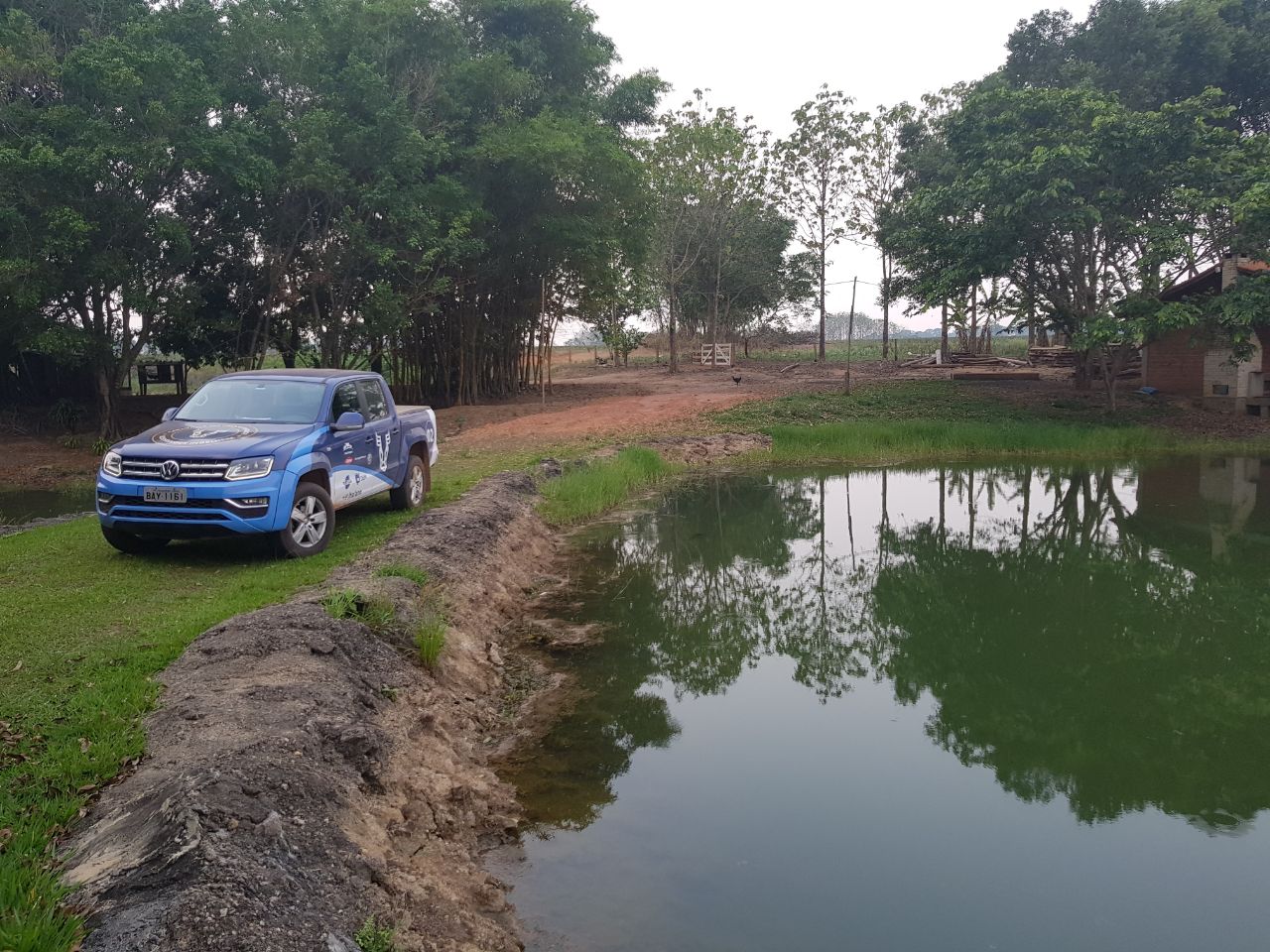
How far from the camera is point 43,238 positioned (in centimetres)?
1741

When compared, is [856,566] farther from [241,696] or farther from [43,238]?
[43,238]

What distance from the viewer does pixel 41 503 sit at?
15719 mm

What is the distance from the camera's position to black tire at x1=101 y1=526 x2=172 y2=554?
871 cm

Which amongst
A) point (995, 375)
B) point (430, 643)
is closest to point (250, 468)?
point (430, 643)

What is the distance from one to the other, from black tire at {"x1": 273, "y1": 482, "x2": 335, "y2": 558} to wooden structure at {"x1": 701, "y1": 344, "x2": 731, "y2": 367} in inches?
1247

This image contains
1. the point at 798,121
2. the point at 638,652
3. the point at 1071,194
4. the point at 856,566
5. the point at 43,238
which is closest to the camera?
the point at 638,652

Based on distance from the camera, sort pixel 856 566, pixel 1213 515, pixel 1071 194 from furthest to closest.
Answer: pixel 1071 194 → pixel 1213 515 → pixel 856 566

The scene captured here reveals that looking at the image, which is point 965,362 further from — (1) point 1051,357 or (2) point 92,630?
(2) point 92,630

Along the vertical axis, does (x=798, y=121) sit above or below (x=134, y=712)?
above

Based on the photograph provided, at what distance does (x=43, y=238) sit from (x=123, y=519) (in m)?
12.2

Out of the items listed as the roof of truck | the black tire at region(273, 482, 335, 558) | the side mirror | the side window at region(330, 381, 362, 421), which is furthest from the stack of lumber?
the black tire at region(273, 482, 335, 558)

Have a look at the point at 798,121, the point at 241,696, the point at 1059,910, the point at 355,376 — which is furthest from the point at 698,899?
the point at 798,121

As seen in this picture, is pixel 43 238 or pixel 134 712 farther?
pixel 43 238

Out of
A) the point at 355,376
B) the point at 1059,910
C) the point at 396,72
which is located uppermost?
the point at 396,72
